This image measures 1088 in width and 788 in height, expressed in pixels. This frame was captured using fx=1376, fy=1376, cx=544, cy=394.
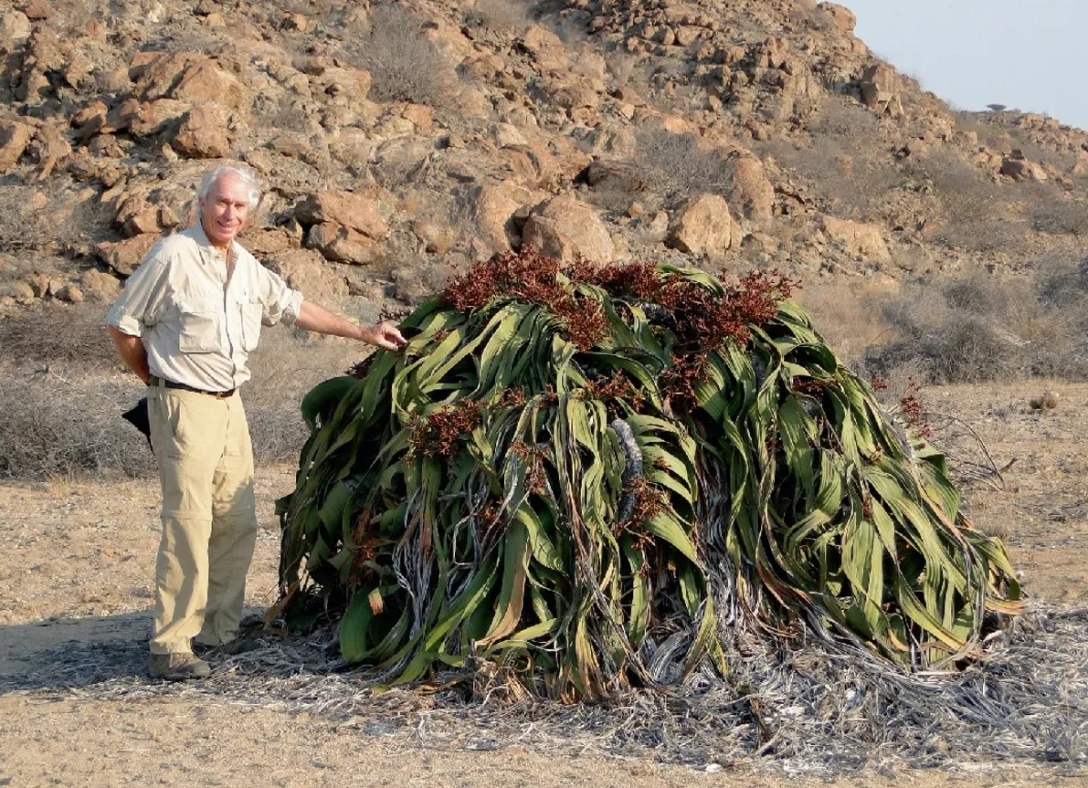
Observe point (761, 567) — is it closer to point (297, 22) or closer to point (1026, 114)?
point (297, 22)

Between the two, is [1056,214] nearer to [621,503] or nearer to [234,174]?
[621,503]

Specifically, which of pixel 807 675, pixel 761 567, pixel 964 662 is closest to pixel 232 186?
pixel 761 567

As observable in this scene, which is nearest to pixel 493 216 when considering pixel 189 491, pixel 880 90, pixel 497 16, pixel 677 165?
pixel 677 165

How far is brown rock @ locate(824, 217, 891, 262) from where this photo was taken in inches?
902

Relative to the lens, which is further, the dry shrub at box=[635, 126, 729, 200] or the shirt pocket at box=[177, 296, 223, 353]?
the dry shrub at box=[635, 126, 729, 200]

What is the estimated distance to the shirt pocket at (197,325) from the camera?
426cm

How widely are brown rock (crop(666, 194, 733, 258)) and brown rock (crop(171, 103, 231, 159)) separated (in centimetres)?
656

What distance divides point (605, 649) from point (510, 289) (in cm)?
134

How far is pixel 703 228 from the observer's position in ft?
67.2

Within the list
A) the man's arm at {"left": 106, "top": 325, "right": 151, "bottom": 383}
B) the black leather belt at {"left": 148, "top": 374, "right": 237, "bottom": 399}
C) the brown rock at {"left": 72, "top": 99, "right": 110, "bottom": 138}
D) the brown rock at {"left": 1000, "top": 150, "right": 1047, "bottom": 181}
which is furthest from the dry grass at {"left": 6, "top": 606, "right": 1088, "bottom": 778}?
the brown rock at {"left": 1000, "top": 150, "right": 1047, "bottom": 181}

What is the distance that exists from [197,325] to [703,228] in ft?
54.9

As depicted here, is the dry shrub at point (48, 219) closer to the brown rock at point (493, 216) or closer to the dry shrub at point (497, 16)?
the brown rock at point (493, 216)

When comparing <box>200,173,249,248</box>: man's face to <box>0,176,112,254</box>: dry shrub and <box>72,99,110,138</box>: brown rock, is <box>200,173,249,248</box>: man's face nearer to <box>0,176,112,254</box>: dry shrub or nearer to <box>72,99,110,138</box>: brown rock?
<box>0,176,112,254</box>: dry shrub

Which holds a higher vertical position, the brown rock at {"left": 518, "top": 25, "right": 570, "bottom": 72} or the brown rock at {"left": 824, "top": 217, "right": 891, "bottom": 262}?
the brown rock at {"left": 518, "top": 25, "right": 570, "bottom": 72}
